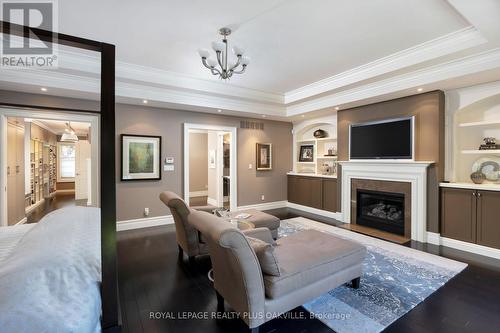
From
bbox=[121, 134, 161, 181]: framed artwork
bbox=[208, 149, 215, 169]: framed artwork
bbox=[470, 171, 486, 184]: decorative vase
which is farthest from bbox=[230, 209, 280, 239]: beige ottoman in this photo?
bbox=[208, 149, 215, 169]: framed artwork

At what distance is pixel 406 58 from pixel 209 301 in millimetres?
4188

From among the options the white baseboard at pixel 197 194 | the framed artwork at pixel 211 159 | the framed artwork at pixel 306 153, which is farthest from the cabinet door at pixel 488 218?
the white baseboard at pixel 197 194

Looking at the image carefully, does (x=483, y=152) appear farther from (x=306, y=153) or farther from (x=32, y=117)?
(x=32, y=117)

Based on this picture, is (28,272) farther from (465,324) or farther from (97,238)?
(465,324)

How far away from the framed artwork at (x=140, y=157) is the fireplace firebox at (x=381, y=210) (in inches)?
173

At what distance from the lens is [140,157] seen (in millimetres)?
5164

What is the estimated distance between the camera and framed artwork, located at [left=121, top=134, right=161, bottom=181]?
16.5 feet

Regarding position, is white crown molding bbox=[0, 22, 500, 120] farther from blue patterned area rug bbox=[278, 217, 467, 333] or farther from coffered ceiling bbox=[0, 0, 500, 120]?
blue patterned area rug bbox=[278, 217, 467, 333]

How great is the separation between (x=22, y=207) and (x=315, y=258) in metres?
6.27

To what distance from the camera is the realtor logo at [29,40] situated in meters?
2.54

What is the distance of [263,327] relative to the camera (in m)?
2.12

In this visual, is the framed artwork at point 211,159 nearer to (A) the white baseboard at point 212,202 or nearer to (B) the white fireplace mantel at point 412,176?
(A) the white baseboard at point 212,202

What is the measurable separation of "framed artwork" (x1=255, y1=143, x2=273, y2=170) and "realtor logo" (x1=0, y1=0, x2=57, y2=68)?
455 centimetres

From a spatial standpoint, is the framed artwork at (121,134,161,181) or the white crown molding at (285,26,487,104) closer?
the white crown molding at (285,26,487,104)
